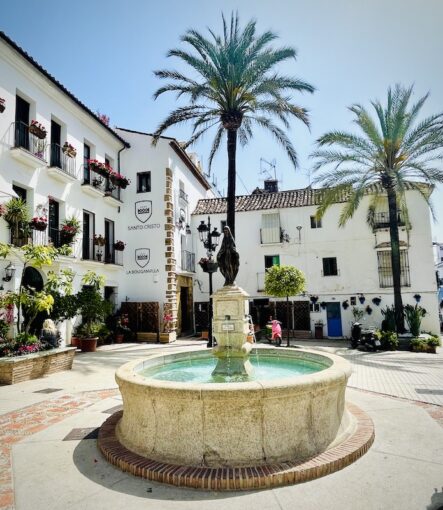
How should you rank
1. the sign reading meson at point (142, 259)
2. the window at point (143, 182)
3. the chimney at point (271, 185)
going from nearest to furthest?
the sign reading meson at point (142, 259) < the window at point (143, 182) < the chimney at point (271, 185)

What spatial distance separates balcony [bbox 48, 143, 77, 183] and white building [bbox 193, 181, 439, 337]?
32.1ft

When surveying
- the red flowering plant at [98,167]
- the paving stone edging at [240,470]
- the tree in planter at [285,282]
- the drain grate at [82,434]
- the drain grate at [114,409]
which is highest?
the red flowering plant at [98,167]

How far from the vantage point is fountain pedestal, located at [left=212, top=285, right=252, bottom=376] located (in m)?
6.35

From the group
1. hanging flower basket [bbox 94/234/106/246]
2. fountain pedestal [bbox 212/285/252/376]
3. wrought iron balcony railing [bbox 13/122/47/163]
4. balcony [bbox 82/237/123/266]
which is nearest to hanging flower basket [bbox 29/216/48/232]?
wrought iron balcony railing [bbox 13/122/47/163]

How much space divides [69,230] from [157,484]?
12.3 m

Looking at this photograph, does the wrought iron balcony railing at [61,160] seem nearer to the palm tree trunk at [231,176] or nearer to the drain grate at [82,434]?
the palm tree trunk at [231,176]

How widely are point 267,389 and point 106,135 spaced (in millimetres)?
17897

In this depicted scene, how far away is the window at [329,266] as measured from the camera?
22.5 metres

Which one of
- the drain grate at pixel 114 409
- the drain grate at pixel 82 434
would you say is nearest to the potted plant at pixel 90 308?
the drain grate at pixel 114 409

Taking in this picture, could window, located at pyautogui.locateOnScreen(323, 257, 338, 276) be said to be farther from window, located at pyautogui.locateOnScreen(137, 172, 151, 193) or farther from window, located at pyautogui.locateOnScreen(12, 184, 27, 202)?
window, located at pyautogui.locateOnScreen(12, 184, 27, 202)

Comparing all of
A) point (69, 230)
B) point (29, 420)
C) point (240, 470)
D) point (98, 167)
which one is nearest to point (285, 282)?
point (69, 230)

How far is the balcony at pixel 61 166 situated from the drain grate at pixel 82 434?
11433 mm

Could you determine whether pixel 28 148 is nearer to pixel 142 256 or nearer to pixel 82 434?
pixel 142 256

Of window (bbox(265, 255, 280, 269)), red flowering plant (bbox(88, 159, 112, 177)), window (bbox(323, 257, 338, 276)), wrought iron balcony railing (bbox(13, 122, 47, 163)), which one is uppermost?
red flowering plant (bbox(88, 159, 112, 177))
